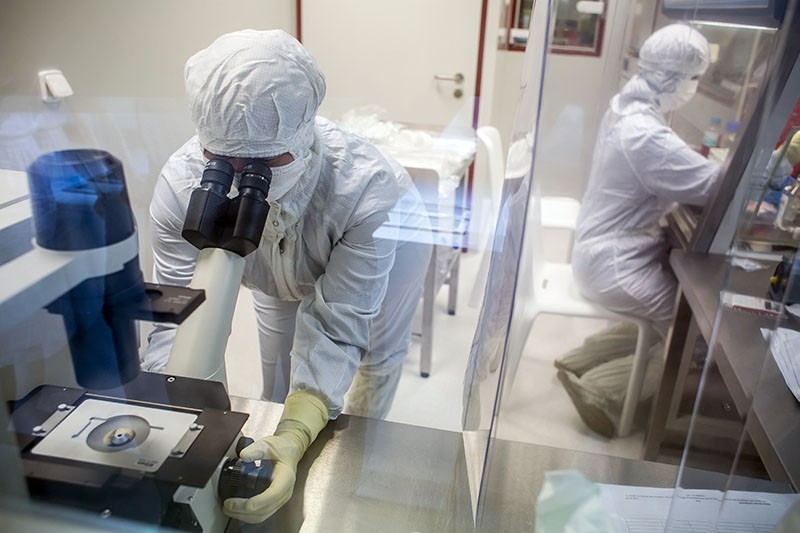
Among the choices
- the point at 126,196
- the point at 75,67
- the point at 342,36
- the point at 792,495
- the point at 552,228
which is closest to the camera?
the point at 126,196

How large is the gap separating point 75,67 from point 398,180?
1.85ft

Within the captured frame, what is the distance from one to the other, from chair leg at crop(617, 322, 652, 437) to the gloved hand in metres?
1.13

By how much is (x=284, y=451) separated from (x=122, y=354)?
253mm

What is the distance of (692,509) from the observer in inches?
26.7

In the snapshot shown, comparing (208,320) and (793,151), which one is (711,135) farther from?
(208,320)

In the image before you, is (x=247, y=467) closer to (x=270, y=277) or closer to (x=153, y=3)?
(x=270, y=277)

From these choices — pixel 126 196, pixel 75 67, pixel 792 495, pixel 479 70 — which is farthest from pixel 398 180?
pixel 479 70

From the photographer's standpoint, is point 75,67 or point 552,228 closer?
point 75,67

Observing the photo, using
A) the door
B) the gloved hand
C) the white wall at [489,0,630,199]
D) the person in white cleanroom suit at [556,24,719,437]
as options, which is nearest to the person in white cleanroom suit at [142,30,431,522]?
the gloved hand

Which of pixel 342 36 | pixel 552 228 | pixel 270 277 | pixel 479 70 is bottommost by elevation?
pixel 552 228

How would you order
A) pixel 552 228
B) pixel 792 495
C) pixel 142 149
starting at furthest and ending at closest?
pixel 552 228
pixel 142 149
pixel 792 495

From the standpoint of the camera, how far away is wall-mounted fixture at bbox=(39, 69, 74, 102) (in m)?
0.75

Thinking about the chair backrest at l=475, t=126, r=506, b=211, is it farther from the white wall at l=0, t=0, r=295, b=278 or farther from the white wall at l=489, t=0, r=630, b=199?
the white wall at l=0, t=0, r=295, b=278

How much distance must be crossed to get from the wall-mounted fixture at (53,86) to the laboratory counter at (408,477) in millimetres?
504
